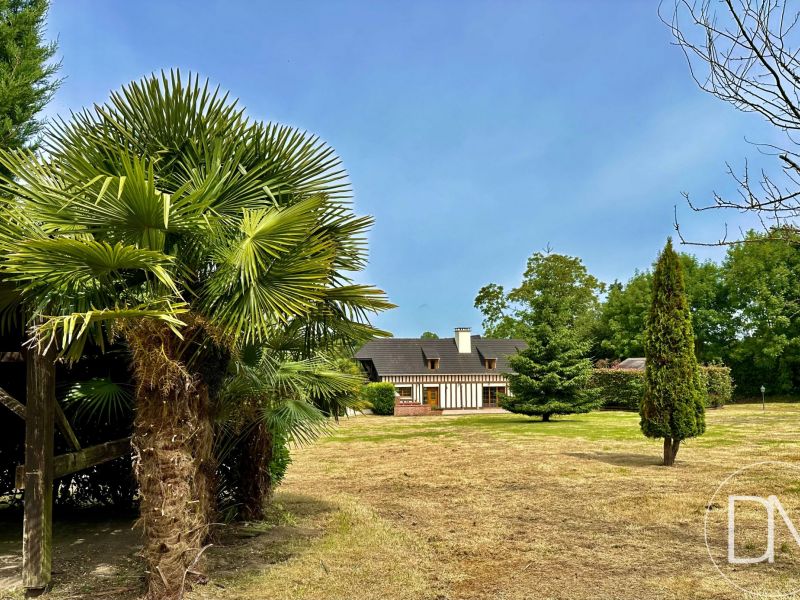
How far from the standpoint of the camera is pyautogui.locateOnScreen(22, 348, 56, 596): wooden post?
4855 millimetres

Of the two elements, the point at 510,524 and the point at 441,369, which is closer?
the point at 510,524

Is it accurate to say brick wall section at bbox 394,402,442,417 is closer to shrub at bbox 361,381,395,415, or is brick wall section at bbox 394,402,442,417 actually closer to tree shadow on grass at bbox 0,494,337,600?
shrub at bbox 361,381,395,415

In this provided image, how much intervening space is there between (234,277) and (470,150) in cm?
785

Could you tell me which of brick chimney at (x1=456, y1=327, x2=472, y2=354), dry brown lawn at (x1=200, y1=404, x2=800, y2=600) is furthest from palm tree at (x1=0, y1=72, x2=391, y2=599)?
brick chimney at (x1=456, y1=327, x2=472, y2=354)

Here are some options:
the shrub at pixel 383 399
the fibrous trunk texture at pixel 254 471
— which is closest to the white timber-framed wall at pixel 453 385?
the shrub at pixel 383 399

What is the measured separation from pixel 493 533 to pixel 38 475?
15.7 feet

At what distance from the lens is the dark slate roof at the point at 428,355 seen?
36.9m

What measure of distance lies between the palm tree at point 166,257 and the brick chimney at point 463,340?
33792 mm

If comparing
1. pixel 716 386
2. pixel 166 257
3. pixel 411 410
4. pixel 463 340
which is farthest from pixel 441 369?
pixel 166 257

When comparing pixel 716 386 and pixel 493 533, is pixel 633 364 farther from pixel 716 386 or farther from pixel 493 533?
pixel 493 533

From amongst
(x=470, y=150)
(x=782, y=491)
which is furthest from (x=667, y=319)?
(x=470, y=150)

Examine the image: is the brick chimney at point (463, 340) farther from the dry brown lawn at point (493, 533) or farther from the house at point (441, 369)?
the dry brown lawn at point (493, 533)

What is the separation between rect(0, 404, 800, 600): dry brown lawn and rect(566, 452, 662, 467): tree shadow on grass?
0.02 m

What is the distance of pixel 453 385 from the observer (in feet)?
123
